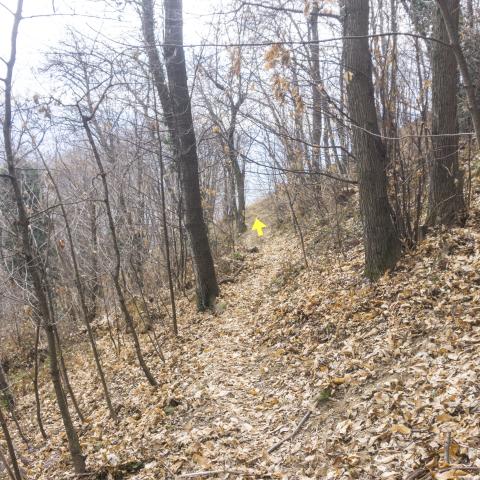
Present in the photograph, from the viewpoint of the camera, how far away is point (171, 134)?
9.45 metres

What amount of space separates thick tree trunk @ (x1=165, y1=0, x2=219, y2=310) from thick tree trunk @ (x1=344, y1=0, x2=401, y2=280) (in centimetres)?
370

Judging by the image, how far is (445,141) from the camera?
244 inches

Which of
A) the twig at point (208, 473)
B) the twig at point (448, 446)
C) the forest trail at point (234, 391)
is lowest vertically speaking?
the twig at point (208, 473)

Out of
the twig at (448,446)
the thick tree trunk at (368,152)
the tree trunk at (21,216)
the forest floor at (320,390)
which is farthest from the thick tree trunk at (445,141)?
the tree trunk at (21,216)

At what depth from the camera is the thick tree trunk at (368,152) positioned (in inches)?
240

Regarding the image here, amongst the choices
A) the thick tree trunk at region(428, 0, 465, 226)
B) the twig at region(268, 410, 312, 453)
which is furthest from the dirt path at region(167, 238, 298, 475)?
the thick tree trunk at region(428, 0, 465, 226)

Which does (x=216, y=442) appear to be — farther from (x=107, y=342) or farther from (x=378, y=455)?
(x=107, y=342)

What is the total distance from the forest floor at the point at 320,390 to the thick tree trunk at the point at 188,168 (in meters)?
1.41

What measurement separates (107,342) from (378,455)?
8.87 m

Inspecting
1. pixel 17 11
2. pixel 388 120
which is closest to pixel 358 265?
pixel 388 120

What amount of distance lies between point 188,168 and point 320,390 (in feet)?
19.7

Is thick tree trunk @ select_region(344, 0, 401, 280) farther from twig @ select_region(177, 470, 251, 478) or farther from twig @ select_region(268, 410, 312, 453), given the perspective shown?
twig @ select_region(177, 470, 251, 478)

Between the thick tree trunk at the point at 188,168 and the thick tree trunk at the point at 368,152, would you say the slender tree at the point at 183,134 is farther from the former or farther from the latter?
the thick tree trunk at the point at 368,152

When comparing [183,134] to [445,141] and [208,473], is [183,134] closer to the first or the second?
[445,141]
